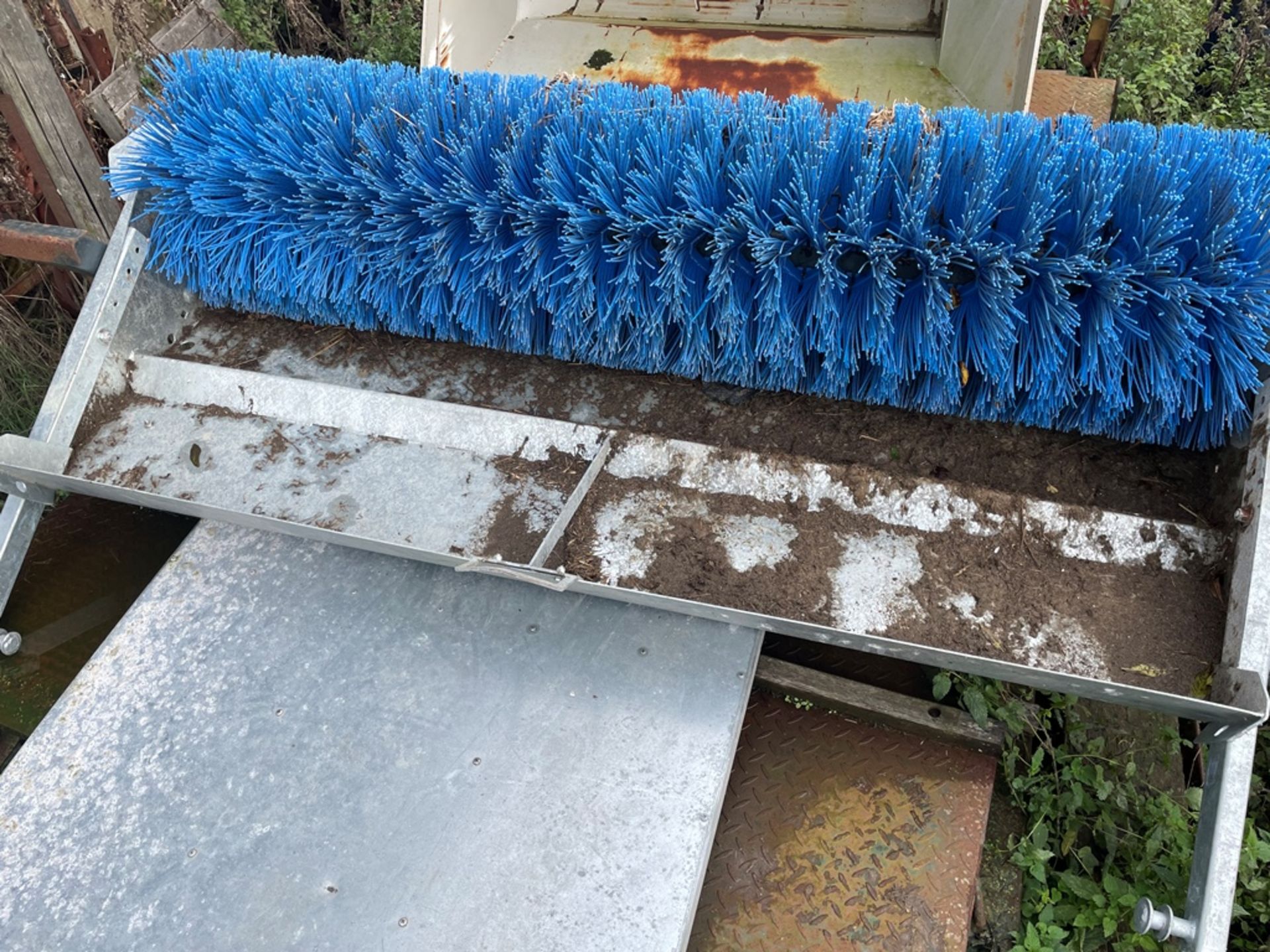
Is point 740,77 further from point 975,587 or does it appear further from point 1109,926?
point 1109,926

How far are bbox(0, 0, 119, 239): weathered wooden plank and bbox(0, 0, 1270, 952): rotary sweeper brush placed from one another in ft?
3.73

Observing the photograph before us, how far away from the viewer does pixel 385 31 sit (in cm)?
300

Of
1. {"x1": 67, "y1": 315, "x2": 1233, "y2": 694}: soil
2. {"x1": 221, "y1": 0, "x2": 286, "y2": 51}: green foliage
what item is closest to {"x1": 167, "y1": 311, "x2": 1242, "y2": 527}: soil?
{"x1": 67, "y1": 315, "x2": 1233, "y2": 694}: soil

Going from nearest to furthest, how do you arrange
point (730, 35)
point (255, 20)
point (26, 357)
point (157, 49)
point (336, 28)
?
point (730, 35) → point (26, 357) → point (157, 49) → point (255, 20) → point (336, 28)

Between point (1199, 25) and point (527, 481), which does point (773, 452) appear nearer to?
point (527, 481)

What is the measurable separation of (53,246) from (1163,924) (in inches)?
79.2

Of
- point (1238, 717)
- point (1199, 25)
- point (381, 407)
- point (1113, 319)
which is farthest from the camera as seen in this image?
point (1199, 25)

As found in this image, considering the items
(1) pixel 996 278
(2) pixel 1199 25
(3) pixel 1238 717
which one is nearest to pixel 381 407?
(1) pixel 996 278

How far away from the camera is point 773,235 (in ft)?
3.95

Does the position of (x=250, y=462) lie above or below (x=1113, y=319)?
below

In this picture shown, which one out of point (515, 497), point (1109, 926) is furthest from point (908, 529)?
point (1109, 926)

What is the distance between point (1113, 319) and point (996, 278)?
16cm

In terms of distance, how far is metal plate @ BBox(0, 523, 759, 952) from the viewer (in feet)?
3.37

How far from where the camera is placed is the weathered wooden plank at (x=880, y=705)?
1.24 m
